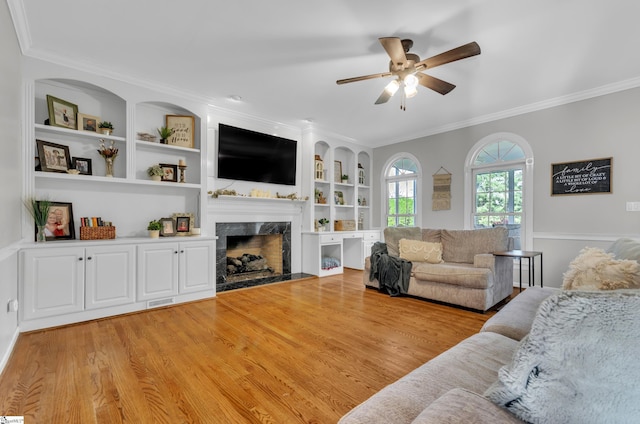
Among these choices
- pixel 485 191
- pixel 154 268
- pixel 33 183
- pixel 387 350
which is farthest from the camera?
pixel 485 191

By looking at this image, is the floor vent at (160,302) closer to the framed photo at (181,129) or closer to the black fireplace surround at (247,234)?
the black fireplace surround at (247,234)

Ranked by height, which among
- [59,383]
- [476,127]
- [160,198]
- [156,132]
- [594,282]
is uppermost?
[476,127]

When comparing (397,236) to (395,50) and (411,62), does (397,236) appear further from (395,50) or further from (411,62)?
(395,50)

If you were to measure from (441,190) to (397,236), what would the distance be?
1.46 m

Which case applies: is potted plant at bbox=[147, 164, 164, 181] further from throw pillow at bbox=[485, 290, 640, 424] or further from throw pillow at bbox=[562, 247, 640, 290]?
throw pillow at bbox=[562, 247, 640, 290]

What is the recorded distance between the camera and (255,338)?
2.51 metres

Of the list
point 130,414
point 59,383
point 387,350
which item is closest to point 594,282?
point 387,350

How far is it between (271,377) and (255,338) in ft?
2.13

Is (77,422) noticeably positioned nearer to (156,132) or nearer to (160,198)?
(160,198)

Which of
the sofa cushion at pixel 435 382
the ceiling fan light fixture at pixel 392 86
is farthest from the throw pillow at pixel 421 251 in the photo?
the sofa cushion at pixel 435 382

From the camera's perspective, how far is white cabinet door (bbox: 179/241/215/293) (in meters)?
3.50

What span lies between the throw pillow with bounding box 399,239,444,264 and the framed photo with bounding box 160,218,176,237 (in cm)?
308

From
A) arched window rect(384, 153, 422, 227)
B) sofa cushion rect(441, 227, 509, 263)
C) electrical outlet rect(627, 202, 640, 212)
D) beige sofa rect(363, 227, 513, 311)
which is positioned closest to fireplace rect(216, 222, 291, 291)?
beige sofa rect(363, 227, 513, 311)

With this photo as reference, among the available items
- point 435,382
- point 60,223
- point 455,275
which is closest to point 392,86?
point 455,275
